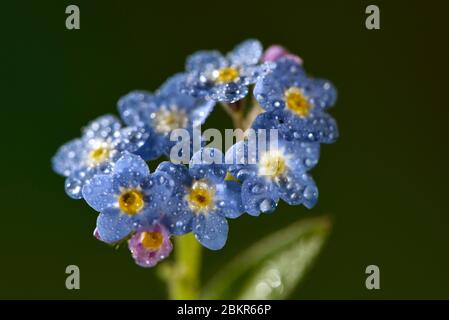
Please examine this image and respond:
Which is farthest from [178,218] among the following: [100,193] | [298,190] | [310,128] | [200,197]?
[310,128]

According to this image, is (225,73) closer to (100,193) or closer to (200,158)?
(200,158)

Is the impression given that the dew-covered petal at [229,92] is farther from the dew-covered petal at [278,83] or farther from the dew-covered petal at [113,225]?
the dew-covered petal at [113,225]

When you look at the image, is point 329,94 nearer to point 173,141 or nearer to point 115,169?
point 173,141

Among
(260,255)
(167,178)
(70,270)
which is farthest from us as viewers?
(70,270)

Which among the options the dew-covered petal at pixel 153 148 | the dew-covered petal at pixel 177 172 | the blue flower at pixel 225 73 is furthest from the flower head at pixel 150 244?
the blue flower at pixel 225 73

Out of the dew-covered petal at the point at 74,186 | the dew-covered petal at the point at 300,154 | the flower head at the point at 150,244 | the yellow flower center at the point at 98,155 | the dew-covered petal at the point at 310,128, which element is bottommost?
the flower head at the point at 150,244
